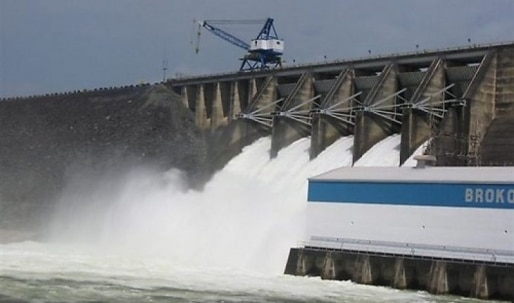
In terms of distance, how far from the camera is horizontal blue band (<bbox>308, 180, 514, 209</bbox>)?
103 ft

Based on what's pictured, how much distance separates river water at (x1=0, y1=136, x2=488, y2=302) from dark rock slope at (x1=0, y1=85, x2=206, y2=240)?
1665 mm

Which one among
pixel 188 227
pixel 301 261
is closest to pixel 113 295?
pixel 301 261

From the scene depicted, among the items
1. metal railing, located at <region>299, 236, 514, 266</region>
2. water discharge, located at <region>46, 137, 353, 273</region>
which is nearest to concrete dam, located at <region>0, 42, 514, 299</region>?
metal railing, located at <region>299, 236, 514, 266</region>

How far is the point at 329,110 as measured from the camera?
49344mm

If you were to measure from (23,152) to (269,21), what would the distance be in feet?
79.6

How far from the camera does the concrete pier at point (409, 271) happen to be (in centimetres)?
2975

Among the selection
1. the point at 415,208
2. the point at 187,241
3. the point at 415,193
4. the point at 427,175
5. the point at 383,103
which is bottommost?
the point at 187,241

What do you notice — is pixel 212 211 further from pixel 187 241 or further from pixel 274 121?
pixel 274 121

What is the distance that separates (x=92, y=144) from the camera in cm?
6456

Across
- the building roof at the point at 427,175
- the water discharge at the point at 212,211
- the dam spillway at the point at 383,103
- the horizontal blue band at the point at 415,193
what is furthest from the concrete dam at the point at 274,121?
the building roof at the point at 427,175

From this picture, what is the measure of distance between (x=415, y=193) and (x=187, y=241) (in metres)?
14.1

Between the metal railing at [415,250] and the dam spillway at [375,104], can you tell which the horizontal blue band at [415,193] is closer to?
the metal railing at [415,250]

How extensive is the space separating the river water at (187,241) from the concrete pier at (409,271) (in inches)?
25.1

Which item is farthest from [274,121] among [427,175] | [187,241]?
[427,175]
